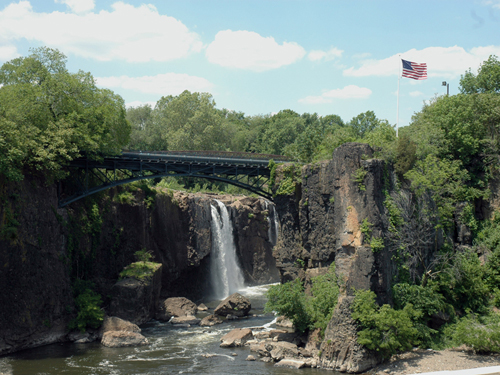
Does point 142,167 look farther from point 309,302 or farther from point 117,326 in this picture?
point 309,302

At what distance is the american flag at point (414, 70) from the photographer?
110 feet

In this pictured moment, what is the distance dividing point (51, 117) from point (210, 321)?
18.2m

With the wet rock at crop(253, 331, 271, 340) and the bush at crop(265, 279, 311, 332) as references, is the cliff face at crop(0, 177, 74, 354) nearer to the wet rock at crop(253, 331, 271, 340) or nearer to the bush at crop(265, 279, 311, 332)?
the wet rock at crop(253, 331, 271, 340)

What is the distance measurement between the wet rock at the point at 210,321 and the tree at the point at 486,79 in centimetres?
2544

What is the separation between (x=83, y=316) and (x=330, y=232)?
1694cm

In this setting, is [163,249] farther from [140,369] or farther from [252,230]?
[140,369]

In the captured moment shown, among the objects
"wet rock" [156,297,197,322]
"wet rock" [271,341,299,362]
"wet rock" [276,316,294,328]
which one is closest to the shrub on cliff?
"wet rock" [271,341,299,362]

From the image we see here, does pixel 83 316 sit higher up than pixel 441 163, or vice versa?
pixel 441 163

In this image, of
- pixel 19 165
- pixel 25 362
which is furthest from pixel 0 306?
pixel 19 165

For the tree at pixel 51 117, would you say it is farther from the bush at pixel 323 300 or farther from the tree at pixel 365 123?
the tree at pixel 365 123

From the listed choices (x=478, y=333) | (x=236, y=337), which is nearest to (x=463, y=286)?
(x=478, y=333)

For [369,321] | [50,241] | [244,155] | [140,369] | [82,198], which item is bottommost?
[140,369]

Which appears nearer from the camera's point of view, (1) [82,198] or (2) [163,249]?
(1) [82,198]

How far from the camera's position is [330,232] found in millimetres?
31266
